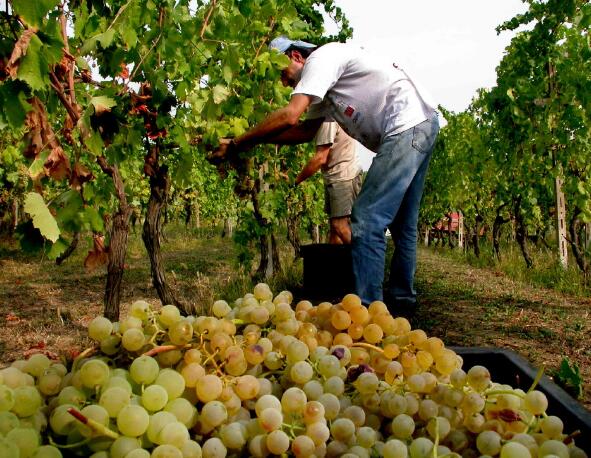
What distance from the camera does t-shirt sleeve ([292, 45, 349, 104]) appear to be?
2314 millimetres

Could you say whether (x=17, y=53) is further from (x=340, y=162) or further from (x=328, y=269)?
(x=340, y=162)

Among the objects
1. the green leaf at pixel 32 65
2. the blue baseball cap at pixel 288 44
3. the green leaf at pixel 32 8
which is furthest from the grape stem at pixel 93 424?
the blue baseball cap at pixel 288 44

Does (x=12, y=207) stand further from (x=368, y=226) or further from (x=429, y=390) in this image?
(x=429, y=390)

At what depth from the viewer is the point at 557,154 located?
20.4ft

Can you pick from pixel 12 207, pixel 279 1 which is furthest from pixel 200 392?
pixel 12 207

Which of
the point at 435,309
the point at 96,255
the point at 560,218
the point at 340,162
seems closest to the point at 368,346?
the point at 96,255

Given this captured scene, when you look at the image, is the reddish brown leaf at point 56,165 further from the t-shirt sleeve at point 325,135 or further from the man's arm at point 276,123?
the t-shirt sleeve at point 325,135

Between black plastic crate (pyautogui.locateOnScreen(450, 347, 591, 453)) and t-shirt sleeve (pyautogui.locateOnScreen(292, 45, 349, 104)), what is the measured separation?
1.52 m

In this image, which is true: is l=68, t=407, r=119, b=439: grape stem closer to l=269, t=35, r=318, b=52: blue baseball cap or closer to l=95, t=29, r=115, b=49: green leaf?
l=95, t=29, r=115, b=49: green leaf

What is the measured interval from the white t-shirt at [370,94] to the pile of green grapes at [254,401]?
1.83m

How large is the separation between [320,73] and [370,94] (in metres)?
0.33

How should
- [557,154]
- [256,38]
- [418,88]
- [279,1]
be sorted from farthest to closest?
[557,154] < [256,38] < [279,1] < [418,88]

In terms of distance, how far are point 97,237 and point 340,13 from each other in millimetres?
6909

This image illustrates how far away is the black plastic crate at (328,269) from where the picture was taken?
9.88 feet
